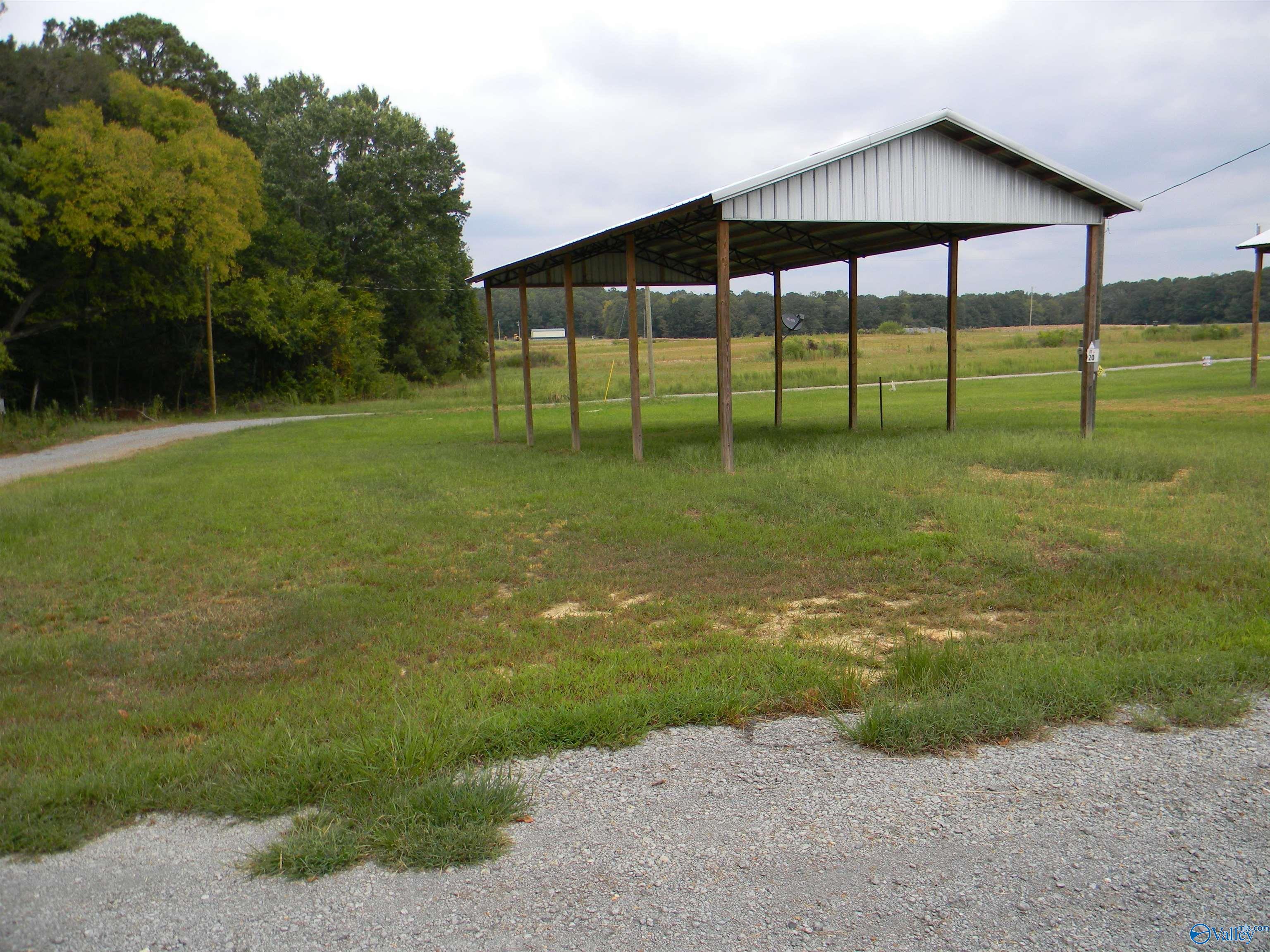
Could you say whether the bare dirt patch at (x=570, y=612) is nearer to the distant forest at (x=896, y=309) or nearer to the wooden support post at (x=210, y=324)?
the wooden support post at (x=210, y=324)

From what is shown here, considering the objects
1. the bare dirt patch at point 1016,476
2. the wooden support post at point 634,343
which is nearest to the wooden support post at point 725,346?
the wooden support post at point 634,343

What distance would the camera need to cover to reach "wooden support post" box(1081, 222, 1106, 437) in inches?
579

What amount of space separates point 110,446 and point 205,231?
9.43m

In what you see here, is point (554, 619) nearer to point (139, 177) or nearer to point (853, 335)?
point (853, 335)

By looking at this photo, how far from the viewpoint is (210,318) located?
33.0 m

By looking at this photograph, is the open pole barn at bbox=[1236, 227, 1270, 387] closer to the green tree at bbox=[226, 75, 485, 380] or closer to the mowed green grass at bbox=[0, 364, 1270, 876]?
the mowed green grass at bbox=[0, 364, 1270, 876]

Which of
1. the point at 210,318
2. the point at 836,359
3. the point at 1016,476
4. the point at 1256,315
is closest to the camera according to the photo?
the point at 1016,476

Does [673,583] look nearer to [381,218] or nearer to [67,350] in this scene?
[67,350]

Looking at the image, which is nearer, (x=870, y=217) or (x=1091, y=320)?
(x=870, y=217)

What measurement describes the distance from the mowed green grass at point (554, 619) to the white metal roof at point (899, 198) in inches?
139

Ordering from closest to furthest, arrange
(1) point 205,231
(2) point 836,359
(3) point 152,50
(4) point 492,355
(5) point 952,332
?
1. (5) point 952,332
2. (4) point 492,355
3. (1) point 205,231
4. (3) point 152,50
5. (2) point 836,359

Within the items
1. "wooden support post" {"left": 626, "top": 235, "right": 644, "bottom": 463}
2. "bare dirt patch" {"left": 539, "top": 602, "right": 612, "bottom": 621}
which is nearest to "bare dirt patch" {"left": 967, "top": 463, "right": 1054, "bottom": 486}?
"wooden support post" {"left": 626, "top": 235, "right": 644, "bottom": 463}

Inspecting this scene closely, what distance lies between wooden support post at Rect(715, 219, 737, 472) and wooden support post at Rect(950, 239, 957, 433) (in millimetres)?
5165

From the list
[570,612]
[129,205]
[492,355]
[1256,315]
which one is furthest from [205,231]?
[1256,315]
